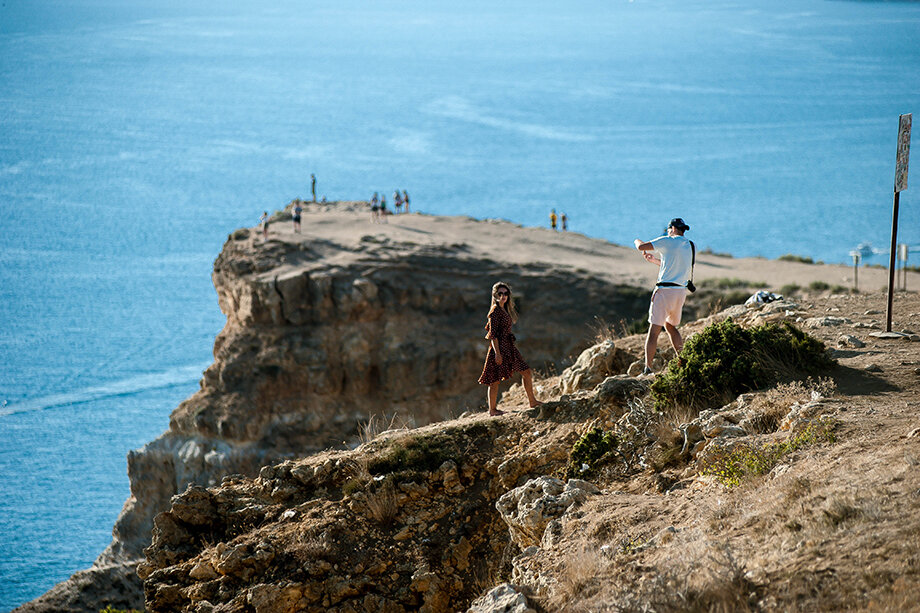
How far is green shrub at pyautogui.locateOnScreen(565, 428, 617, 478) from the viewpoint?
34.8 feet

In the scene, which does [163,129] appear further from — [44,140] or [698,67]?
[698,67]

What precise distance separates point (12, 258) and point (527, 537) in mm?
92074

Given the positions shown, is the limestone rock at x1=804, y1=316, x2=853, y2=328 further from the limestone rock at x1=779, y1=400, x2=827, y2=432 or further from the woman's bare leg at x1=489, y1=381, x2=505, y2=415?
the woman's bare leg at x1=489, y1=381, x2=505, y2=415

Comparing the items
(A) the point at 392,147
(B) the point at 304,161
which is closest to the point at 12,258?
(B) the point at 304,161

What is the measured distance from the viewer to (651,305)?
12031 mm

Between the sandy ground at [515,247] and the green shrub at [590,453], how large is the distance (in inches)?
1412

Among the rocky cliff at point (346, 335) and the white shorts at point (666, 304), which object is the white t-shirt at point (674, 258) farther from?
the rocky cliff at point (346, 335)

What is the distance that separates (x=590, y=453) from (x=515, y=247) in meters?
40.5

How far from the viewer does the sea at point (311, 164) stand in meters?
67.3

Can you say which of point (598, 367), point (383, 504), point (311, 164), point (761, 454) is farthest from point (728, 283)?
point (311, 164)

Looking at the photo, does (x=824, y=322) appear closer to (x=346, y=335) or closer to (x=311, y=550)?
(x=311, y=550)

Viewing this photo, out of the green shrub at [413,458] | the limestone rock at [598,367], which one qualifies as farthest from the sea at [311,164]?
the green shrub at [413,458]

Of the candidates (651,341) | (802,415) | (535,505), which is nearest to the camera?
(535,505)

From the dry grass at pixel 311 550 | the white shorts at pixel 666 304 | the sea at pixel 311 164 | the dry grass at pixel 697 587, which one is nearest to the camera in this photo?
the dry grass at pixel 697 587
